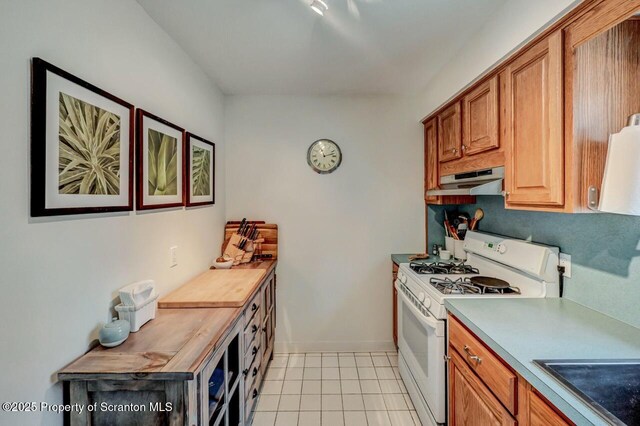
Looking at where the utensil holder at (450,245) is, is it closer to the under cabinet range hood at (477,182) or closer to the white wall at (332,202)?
the white wall at (332,202)

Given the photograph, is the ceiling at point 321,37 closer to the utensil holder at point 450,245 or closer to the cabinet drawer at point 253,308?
the utensil holder at point 450,245

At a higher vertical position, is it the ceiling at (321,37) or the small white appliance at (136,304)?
the ceiling at (321,37)

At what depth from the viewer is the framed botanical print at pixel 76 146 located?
1.02 meters

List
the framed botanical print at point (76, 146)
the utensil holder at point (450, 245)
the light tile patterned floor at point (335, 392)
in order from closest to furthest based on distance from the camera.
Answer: the framed botanical print at point (76, 146), the light tile patterned floor at point (335, 392), the utensil holder at point (450, 245)

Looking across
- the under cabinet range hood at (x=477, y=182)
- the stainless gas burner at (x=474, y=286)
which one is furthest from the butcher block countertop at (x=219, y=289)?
the under cabinet range hood at (x=477, y=182)

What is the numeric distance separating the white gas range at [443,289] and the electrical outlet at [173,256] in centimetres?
155

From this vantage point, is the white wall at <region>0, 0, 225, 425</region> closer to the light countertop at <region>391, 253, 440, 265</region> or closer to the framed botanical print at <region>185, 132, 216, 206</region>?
the framed botanical print at <region>185, 132, 216, 206</region>

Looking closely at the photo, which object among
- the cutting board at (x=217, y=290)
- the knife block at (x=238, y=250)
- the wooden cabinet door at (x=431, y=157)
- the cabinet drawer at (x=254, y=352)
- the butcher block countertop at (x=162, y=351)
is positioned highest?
the wooden cabinet door at (x=431, y=157)

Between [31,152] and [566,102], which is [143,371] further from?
[566,102]

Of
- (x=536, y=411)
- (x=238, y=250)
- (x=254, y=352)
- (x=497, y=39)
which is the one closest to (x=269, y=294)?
(x=238, y=250)

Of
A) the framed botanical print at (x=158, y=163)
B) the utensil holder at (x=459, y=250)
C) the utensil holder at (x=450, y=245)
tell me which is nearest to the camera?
the framed botanical print at (x=158, y=163)

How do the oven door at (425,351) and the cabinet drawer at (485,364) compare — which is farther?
the oven door at (425,351)

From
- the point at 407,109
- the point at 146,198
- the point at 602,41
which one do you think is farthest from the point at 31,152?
the point at 407,109

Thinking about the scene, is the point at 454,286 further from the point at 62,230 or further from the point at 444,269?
the point at 62,230
